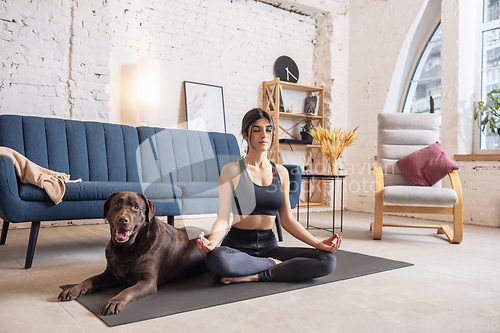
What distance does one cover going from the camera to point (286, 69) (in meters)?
5.82

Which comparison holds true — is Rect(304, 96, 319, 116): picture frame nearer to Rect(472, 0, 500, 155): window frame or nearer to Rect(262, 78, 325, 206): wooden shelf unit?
Rect(262, 78, 325, 206): wooden shelf unit

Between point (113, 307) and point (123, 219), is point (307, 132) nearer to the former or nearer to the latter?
point (123, 219)

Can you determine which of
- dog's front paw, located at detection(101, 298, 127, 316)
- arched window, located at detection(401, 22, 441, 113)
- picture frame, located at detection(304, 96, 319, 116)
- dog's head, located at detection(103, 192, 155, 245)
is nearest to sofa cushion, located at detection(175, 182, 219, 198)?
dog's head, located at detection(103, 192, 155, 245)

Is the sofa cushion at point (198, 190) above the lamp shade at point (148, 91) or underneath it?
underneath

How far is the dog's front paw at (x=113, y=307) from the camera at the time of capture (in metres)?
1.52

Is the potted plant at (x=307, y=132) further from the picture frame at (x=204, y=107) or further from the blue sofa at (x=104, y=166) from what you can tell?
the blue sofa at (x=104, y=166)

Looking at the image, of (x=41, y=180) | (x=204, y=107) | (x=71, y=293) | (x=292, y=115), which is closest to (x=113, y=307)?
(x=71, y=293)

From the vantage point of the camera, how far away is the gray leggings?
73.9 inches

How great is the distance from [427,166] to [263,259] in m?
2.41

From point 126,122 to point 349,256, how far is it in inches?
118

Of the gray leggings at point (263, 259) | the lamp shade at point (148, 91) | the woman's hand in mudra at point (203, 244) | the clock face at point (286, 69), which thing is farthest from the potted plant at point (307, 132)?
the woman's hand in mudra at point (203, 244)

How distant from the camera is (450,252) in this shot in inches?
116

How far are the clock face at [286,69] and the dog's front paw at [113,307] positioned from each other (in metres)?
4.63

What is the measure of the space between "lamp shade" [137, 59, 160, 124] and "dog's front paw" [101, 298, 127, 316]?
304 cm
